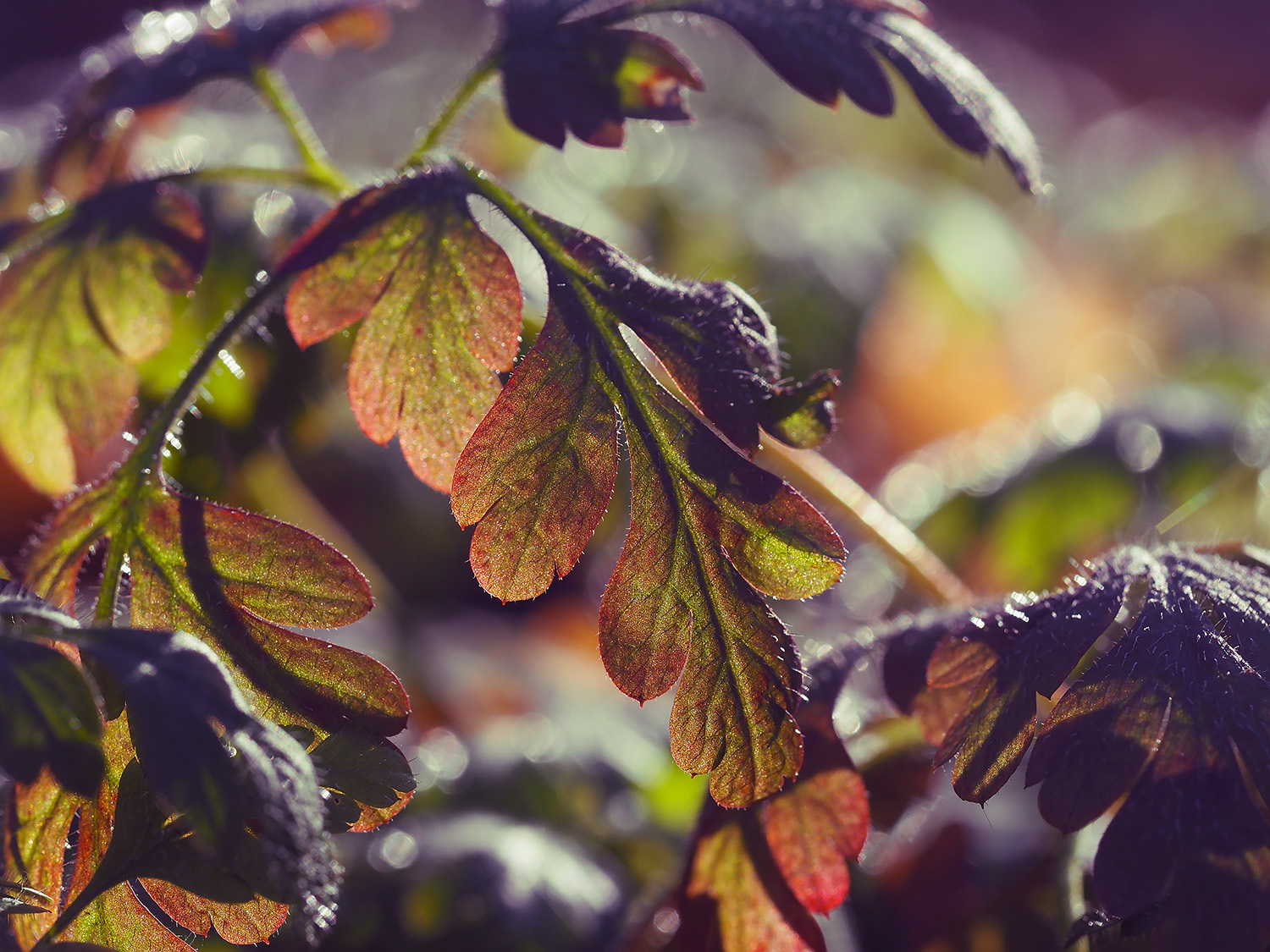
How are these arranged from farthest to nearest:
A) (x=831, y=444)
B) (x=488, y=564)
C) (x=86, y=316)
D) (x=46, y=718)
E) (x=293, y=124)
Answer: (x=831, y=444), (x=293, y=124), (x=86, y=316), (x=488, y=564), (x=46, y=718)

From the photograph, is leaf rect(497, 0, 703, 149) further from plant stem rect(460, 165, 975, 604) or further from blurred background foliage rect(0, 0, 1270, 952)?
plant stem rect(460, 165, 975, 604)

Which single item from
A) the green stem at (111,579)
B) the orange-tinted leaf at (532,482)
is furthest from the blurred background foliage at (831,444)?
the orange-tinted leaf at (532,482)

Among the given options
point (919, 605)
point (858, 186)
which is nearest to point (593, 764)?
point (919, 605)

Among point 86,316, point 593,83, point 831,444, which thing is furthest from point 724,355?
point 831,444

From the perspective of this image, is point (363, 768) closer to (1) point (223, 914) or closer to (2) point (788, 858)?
(1) point (223, 914)

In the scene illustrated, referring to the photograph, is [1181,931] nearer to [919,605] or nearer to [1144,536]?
[1144,536]

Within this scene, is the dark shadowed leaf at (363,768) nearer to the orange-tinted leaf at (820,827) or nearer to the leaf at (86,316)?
the orange-tinted leaf at (820,827)

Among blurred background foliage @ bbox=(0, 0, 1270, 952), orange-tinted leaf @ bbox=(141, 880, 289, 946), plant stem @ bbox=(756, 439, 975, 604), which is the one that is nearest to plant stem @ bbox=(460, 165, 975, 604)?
plant stem @ bbox=(756, 439, 975, 604)
